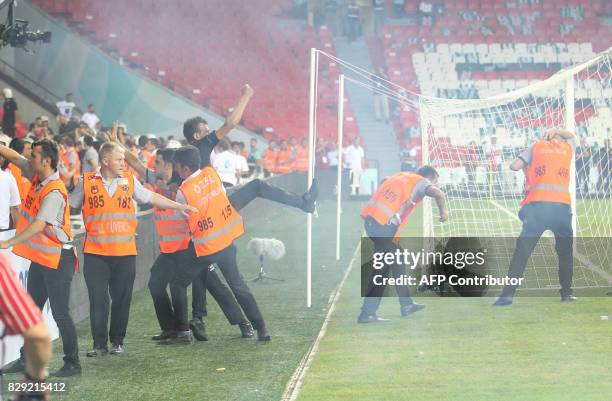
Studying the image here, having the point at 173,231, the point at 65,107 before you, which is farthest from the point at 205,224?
the point at 65,107

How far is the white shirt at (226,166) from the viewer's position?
62.6 feet

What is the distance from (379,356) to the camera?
8.92 meters

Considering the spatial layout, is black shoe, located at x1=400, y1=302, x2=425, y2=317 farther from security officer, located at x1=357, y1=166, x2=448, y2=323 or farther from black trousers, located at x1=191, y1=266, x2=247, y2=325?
black trousers, located at x1=191, y1=266, x2=247, y2=325

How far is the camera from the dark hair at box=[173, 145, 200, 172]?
9312 millimetres

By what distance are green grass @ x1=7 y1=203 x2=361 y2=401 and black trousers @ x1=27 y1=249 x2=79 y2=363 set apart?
11.2 inches

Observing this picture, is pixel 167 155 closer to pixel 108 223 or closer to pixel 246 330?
pixel 108 223

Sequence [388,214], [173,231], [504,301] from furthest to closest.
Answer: [504,301], [388,214], [173,231]

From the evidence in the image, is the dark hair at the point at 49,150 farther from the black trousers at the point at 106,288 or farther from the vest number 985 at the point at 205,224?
the vest number 985 at the point at 205,224

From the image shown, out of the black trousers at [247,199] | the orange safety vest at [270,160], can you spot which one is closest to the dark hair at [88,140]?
the black trousers at [247,199]

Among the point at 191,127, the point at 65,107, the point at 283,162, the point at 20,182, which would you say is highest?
the point at 65,107

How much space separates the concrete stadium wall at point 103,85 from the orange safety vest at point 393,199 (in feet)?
71.7

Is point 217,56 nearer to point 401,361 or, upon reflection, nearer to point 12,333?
point 401,361

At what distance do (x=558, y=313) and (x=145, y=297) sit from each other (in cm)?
460

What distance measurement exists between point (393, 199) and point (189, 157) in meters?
2.24
